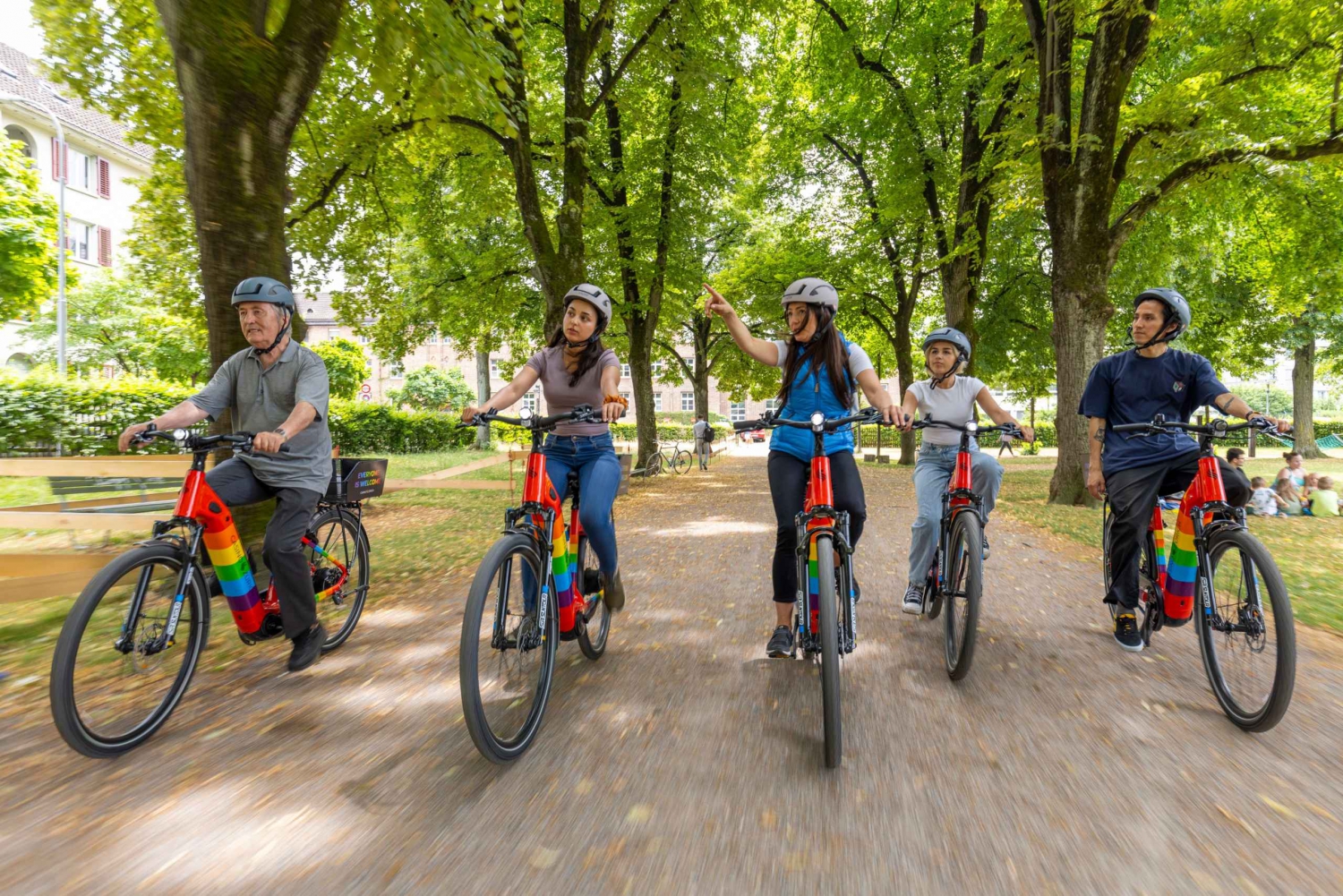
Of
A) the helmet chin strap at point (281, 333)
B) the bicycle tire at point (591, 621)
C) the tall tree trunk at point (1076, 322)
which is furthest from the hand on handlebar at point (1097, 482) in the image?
the tall tree trunk at point (1076, 322)

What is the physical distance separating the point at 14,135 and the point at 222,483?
40.6 m

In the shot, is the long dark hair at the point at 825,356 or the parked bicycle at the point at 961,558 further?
the long dark hair at the point at 825,356

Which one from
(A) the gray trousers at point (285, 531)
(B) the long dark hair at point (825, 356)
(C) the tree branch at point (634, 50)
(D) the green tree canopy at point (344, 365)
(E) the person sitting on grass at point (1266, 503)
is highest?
(C) the tree branch at point (634, 50)

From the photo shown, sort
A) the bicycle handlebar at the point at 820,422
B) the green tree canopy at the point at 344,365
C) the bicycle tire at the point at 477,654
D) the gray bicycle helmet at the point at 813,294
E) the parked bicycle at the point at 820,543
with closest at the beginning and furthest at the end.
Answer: the bicycle tire at the point at 477,654, the parked bicycle at the point at 820,543, the bicycle handlebar at the point at 820,422, the gray bicycle helmet at the point at 813,294, the green tree canopy at the point at 344,365

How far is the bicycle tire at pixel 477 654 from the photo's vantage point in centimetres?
264

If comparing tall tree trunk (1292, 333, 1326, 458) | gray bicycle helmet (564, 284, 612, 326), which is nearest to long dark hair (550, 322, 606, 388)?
gray bicycle helmet (564, 284, 612, 326)

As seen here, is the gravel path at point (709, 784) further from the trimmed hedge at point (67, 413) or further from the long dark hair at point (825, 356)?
the trimmed hedge at point (67, 413)

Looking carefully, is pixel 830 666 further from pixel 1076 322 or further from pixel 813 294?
pixel 1076 322

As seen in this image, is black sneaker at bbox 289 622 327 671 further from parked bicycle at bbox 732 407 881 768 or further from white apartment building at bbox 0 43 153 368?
white apartment building at bbox 0 43 153 368

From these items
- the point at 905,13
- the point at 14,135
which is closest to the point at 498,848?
the point at 905,13

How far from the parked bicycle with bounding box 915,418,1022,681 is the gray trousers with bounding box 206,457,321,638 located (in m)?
3.37

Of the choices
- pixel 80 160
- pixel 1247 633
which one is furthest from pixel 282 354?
pixel 80 160

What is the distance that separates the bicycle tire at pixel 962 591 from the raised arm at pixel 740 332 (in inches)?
53.5

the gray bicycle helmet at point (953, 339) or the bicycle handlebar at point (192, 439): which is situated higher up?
the gray bicycle helmet at point (953, 339)
